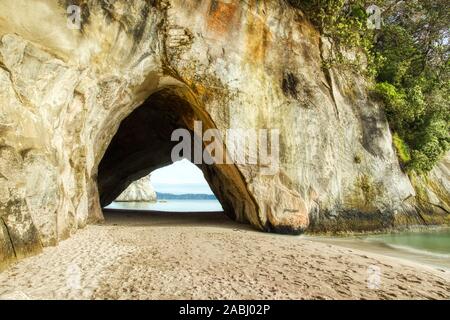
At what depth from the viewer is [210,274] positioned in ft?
18.5

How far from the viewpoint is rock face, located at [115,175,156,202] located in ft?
210

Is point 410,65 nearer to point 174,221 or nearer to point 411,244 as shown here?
point 411,244

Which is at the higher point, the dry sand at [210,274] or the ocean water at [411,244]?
the dry sand at [210,274]

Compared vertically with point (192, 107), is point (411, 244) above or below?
below

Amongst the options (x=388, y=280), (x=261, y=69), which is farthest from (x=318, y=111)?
(x=388, y=280)

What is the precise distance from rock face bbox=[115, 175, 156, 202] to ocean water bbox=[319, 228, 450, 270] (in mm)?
54662

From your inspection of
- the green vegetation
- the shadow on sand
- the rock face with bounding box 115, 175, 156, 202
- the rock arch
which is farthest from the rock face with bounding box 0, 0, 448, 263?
the rock face with bounding box 115, 175, 156, 202

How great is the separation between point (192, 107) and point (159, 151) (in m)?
8.13

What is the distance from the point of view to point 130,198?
6569 centimetres

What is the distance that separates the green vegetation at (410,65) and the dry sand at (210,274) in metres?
10.0

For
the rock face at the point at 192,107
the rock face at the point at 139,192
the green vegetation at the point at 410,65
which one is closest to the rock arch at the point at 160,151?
the rock face at the point at 192,107

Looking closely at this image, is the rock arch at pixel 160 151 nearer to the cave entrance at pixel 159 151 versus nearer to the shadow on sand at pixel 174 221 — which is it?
the cave entrance at pixel 159 151

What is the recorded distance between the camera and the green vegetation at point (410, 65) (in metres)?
15.3

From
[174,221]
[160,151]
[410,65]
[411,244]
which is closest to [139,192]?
[160,151]
